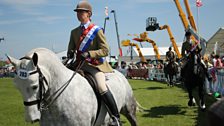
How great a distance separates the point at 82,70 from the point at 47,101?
3.69 feet

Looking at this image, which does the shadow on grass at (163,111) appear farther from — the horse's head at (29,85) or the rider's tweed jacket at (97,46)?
the horse's head at (29,85)

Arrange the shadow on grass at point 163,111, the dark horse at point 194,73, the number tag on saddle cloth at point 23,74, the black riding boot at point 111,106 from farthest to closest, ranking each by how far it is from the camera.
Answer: the dark horse at point 194,73 < the shadow on grass at point 163,111 < the black riding boot at point 111,106 < the number tag on saddle cloth at point 23,74

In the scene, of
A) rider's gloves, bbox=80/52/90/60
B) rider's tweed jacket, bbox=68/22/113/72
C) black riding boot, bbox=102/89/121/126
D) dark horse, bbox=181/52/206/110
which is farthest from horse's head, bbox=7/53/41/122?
dark horse, bbox=181/52/206/110

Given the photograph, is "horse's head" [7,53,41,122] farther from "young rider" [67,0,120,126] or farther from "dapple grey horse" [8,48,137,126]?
"young rider" [67,0,120,126]

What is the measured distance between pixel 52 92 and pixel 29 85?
Answer: 48cm

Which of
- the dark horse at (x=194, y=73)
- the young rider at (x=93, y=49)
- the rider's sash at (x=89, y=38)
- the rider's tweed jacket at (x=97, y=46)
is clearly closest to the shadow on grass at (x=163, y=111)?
the dark horse at (x=194, y=73)

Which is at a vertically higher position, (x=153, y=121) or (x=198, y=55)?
(x=198, y=55)

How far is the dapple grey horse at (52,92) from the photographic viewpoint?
365cm

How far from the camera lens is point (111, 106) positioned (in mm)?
4828

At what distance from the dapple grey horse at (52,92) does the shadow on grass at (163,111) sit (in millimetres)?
5286

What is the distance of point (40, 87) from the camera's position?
3777mm

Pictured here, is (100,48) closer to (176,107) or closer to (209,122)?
(209,122)

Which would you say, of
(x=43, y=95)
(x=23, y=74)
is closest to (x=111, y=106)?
(x=43, y=95)

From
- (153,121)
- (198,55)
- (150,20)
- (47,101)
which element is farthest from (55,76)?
(150,20)
